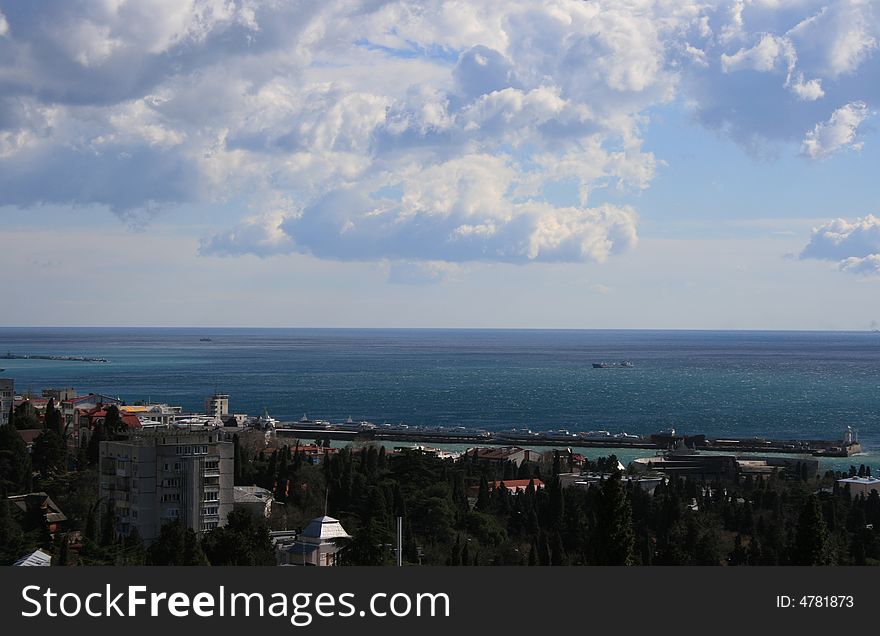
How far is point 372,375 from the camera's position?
5094 inches

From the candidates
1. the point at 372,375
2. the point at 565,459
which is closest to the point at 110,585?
the point at 565,459

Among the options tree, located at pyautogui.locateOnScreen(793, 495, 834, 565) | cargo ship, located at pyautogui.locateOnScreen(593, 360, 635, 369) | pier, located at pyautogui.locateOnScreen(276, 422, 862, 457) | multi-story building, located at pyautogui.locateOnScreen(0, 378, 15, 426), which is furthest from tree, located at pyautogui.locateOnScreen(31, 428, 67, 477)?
cargo ship, located at pyautogui.locateOnScreen(593, 360, 635, 369)

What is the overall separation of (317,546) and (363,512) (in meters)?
5.62

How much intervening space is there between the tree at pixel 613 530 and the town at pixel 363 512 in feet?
0.09

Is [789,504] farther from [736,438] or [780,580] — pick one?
[736,438]

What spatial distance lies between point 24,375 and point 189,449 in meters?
103

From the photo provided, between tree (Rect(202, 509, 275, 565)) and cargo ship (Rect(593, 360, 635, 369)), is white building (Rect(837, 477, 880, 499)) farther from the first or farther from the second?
cargo ship (Rect(593, 360, 635, 369))

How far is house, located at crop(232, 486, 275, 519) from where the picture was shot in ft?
105

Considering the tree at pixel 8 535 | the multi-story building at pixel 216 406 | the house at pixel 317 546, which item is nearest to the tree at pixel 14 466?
the tree at pixel 8 535

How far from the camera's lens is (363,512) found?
1219 inches

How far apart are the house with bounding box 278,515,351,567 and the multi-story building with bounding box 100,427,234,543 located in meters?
4.44

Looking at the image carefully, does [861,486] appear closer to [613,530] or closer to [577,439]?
[613,530]

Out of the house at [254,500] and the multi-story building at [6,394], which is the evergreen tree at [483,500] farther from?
the multi-story building at [6,394]

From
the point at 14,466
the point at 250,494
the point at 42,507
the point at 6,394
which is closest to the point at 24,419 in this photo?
the point at 6,394
